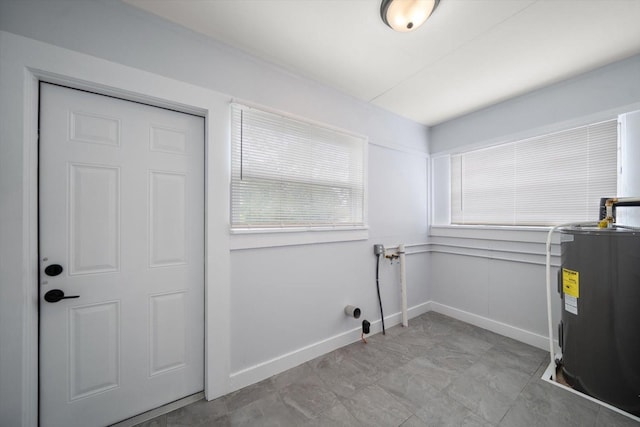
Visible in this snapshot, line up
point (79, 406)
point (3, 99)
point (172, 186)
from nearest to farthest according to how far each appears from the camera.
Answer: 1. point (3, 99)
2. point (79, 406)
3. point (172, 186)

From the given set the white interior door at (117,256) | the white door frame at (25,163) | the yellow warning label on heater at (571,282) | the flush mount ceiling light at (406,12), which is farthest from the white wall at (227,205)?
the yellow warning label on heater at (571,282)

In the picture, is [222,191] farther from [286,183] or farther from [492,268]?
[492,268]

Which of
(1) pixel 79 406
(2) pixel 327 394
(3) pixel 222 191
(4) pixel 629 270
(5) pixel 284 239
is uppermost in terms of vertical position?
(3) pixel 222 191

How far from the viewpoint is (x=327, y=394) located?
1716mm

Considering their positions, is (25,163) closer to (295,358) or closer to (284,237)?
(284,237)

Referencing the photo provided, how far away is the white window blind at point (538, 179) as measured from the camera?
207 cm

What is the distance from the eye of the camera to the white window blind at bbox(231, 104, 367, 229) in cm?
182

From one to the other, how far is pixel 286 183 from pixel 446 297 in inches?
103

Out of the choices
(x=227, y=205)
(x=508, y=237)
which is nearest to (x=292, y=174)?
(x=227, y=205)

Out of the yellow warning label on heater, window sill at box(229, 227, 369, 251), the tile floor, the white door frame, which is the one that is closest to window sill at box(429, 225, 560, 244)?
the yellow warning label on heater

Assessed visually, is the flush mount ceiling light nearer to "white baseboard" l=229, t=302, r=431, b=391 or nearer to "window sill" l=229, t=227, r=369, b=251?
"window sill" l=229, t=227, r=369, b=251

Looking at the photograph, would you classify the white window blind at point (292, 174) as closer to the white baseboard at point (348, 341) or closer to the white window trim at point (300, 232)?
the white window trim at point (300, 232)

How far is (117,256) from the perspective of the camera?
57.9 inches

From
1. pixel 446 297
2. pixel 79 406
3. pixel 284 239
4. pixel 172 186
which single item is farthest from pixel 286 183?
pixel 446 297
